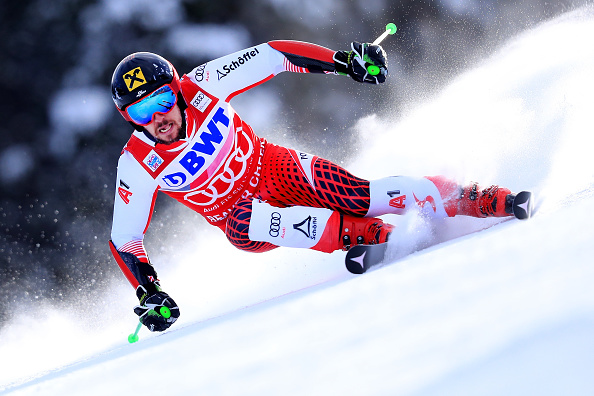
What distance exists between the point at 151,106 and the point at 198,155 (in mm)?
257

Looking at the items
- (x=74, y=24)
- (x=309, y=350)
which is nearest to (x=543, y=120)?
(x=309, y=350)

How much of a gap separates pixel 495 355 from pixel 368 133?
387cm

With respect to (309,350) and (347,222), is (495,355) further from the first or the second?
(347,222)

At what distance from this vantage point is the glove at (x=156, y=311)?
81.7 inches

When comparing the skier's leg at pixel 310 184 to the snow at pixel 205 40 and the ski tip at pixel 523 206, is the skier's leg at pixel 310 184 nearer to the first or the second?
the ski tip at pixel 523 206

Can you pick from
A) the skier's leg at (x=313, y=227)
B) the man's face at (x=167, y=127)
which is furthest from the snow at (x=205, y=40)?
the skier's leg at (x=313, y=227)

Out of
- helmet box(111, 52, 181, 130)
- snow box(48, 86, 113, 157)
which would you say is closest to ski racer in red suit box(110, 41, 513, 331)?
helmet box(111, 52, 181, 130)

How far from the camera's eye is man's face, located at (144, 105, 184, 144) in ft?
7.20

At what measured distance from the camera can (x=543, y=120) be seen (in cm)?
268

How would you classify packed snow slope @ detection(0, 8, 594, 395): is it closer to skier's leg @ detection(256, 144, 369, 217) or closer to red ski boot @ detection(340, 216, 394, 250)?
red ski boot @ detection(340, 216, 394, 250)

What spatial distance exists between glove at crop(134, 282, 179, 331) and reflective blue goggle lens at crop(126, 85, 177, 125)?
0.64 m

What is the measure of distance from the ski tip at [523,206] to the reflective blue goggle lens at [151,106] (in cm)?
125

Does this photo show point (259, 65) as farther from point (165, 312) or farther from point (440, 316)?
point (440, 316)

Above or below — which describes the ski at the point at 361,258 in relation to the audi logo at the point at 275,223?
below
